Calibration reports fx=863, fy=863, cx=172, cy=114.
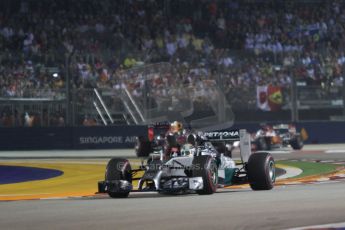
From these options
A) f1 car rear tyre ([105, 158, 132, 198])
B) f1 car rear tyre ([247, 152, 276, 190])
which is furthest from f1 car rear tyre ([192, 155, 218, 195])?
f1 car rear tyre ([105, 158, 132, 198])

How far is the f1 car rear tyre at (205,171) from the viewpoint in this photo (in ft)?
39.1

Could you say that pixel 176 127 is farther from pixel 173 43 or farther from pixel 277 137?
pixel 173 43

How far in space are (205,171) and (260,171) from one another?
118cm

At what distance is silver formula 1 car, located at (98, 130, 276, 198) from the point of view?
1203 cm

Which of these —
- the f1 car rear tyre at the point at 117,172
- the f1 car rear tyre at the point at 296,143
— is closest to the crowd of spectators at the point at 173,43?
the f1 car rear tyre at the point at 296,143

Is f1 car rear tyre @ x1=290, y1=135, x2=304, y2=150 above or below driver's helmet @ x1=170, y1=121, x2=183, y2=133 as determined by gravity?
→ below

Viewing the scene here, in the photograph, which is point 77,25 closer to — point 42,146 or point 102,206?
point 42,146

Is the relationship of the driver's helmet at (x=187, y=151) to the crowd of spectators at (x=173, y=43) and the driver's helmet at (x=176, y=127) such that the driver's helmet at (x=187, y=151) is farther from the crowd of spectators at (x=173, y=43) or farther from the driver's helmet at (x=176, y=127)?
the crowd of spectators at (x=173, y=43)

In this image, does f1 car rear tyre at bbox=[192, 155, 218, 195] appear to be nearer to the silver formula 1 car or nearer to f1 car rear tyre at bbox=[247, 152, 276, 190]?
the silver formula 1 car

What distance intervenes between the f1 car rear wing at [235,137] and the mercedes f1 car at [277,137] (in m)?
15.7

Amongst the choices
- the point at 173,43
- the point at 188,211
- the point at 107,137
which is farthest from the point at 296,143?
the point at 188,211

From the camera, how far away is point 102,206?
10.7m

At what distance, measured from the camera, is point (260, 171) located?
12.7m

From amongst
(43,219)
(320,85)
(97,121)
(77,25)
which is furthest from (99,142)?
(43,219)
